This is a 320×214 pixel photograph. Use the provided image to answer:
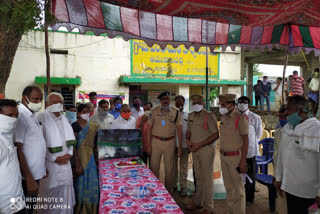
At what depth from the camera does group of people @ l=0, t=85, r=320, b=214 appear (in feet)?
7.30

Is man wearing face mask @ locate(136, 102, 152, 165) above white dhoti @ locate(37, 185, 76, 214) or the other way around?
above

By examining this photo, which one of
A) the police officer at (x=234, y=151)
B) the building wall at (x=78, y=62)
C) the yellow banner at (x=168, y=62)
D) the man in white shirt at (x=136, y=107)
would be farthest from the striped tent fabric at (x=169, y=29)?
the building wall at (x=78, y=62)

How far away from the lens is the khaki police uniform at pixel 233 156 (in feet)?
11.2

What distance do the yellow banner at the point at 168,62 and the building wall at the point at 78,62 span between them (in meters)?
0.56

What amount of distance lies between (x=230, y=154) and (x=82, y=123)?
2.32m

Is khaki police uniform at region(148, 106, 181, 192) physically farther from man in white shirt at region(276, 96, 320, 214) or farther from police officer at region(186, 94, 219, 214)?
man in white shirt at region(276, 96, 320, 214)

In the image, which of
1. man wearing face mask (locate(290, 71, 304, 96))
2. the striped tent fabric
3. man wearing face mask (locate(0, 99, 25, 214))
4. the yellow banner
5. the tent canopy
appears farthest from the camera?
the yellow banner

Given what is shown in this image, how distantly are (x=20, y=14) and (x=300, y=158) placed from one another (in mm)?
2987

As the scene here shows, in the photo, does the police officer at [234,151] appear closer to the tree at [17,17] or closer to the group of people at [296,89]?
the tree at [17,17]

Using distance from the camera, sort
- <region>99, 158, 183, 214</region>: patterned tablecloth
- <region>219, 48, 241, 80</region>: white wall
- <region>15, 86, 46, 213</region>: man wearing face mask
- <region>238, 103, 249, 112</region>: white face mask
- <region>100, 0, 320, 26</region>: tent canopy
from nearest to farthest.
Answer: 1. <region>99, 158, 183, 214</region>: patterned tablecloth
2. <region>15, 86, 46, 213</region>: man wearing face mask
3. <region>100, 0, 320, 26</region>: tent canopy
4. <region>238, 103, 249, 112</region>: white face mask
5. <region>219, 48, 241, 80</region>: white wall

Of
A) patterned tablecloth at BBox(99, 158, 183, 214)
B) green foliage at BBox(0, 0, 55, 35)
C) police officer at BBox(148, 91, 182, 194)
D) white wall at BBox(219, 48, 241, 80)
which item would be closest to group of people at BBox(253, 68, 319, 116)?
white wall at BBox(219, 48, 241, 80)

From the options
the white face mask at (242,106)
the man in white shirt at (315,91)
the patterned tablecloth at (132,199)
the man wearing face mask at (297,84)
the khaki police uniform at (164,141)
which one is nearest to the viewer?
the patterned tablecloth at (132,199)

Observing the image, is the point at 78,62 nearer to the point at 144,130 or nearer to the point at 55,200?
the point at 144,130

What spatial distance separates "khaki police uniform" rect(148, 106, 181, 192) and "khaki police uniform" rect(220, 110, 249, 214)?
0.92m
